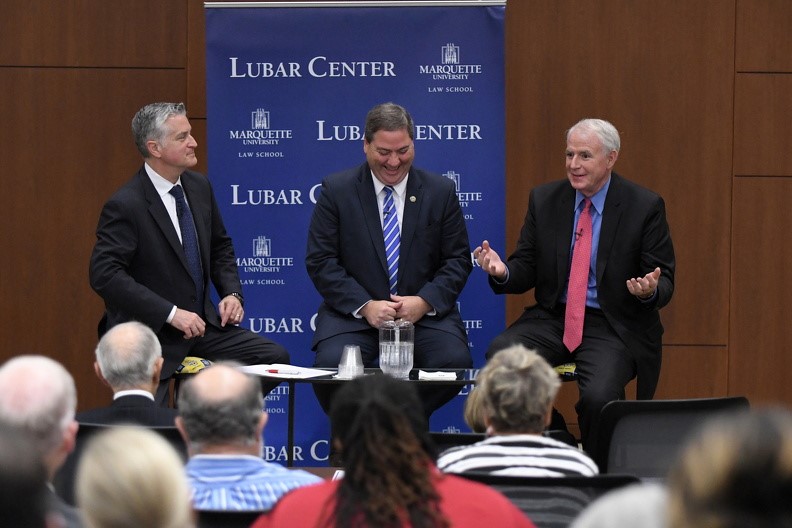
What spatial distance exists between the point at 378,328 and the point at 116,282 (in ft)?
3.79

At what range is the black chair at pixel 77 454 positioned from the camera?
2.77 meters

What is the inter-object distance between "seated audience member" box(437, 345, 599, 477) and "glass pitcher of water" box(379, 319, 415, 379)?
5.68 ft

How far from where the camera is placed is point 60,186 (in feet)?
20.1

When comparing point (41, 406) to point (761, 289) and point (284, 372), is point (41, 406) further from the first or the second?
point (761, 289)

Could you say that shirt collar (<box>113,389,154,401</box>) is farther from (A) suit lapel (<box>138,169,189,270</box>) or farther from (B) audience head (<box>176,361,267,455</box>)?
(A) suit lapel (<box>138,169,189,270</box>)

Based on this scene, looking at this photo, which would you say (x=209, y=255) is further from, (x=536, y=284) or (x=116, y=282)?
(x=536, y=284)

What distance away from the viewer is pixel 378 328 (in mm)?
4867

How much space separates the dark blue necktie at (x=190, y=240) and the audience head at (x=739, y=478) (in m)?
3.92

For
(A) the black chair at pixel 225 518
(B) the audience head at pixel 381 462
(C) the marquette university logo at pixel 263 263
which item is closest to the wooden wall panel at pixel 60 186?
(C) the marquette university logo at pixel 263 263

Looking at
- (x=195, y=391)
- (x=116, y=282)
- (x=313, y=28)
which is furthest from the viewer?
(x=313, y=28)

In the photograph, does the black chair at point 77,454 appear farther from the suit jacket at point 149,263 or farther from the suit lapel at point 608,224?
the suit lapel at point 608,224

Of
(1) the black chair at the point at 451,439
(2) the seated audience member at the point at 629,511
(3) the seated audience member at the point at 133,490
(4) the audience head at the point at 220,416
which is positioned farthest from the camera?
(1) the black chair at the point at 451,439

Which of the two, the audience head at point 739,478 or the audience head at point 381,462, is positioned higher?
the audience head at point 739,478

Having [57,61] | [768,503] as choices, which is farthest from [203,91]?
[768,503]
